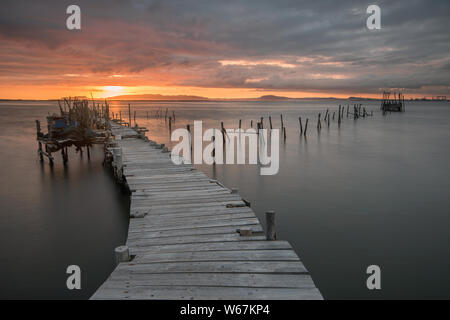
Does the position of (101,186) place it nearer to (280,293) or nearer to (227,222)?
(227,222)

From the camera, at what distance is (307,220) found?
40.6 ft

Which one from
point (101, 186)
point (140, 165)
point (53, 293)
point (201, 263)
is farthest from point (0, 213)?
point (201, 263)

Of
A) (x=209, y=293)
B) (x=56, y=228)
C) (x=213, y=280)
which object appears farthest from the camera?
(x=56, y=228)

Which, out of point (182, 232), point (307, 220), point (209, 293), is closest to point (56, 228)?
point (182, 232)

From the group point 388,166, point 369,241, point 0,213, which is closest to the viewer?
point 369,241

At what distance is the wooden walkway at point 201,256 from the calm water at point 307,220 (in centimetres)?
251

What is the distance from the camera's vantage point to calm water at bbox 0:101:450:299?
8461 millimetres

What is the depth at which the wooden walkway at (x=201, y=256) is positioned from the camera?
5.04m

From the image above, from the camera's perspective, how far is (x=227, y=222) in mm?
7844

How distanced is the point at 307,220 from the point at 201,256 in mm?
7359

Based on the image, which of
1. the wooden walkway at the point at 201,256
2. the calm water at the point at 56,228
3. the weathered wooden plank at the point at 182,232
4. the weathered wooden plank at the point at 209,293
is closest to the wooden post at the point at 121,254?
the wooden walkway at the point at 201,256

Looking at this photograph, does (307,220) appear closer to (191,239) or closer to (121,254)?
(191,239)

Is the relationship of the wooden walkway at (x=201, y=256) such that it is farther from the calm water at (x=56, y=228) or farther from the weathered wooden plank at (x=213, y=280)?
the calm water at (x=56, y=228)
